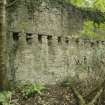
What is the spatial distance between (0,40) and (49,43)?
269cm

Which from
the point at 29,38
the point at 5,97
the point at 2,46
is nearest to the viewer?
the point at 5,97

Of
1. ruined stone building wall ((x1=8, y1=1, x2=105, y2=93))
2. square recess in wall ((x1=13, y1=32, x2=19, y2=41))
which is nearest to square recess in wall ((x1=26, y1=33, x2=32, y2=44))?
ruined stone building wall ((x1=8, y1=1, x2=105, y2=93))

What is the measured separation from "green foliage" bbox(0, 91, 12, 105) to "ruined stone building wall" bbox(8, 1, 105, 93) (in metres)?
1.29

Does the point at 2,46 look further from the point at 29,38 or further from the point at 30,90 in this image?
the point at 29,38

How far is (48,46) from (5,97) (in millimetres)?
3335

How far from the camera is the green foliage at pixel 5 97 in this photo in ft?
25.6

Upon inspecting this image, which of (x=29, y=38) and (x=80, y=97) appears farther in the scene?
(x=29, y=38)

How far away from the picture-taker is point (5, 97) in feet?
26.5

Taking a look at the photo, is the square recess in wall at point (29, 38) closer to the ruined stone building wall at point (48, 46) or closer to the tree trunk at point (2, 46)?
the ruined stone building wall at point (48, 46)

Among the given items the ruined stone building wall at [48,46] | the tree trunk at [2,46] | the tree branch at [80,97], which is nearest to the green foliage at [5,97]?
the tree trunk at [2,46]

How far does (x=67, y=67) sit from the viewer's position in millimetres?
11719

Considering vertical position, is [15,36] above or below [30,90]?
above

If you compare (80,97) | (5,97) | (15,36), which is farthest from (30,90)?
(15,36)

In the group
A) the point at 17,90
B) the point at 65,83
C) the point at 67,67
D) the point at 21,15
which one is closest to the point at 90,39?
the point at 67,67
